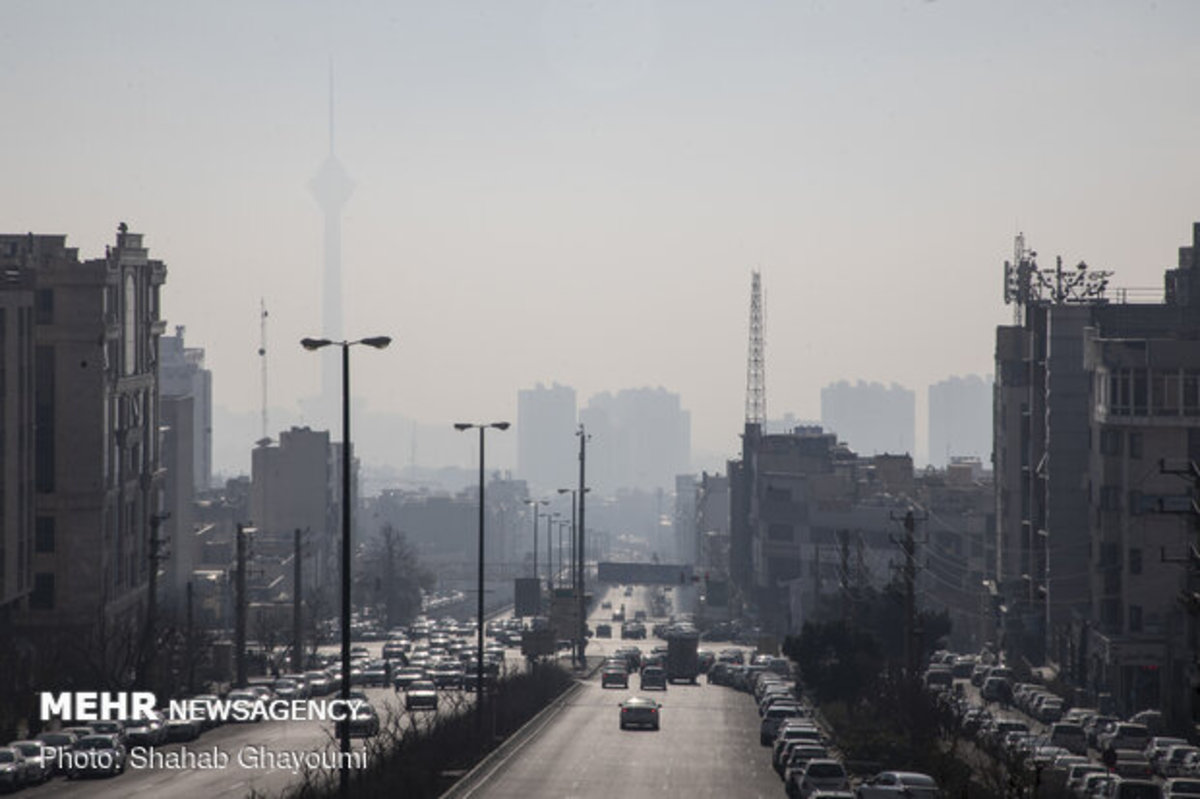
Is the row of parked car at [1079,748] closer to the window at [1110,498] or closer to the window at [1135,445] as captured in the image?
the window at [1110,498]

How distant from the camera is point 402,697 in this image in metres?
98.7

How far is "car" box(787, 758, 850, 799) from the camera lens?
5247cm

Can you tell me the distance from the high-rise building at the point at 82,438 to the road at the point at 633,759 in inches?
1239

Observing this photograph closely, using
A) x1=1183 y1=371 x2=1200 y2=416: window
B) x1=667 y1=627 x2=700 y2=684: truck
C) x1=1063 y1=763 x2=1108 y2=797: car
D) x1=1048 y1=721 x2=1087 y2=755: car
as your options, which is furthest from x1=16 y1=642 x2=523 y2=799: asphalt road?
x1=1183 y1=371 x2=1200 y2=416: window

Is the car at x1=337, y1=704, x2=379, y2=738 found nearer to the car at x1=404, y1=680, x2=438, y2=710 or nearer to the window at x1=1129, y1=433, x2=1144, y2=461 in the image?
the car at x1=404, y1=680, x2=438, y2=710

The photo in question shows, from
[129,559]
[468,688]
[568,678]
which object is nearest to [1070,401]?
[568,678]

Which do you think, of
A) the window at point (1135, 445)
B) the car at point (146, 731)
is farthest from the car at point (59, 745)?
the window at point (1135, 445)

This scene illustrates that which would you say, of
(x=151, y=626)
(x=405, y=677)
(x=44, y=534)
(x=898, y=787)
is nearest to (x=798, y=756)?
(x=898, y=787)

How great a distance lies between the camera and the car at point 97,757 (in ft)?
196

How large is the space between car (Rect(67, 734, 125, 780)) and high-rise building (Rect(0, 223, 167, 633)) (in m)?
44.7

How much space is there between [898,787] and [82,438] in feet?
264

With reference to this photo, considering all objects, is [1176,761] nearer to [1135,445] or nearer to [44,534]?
[1135,445]

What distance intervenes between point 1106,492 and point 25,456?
57.7 m

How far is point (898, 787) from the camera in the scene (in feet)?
159
